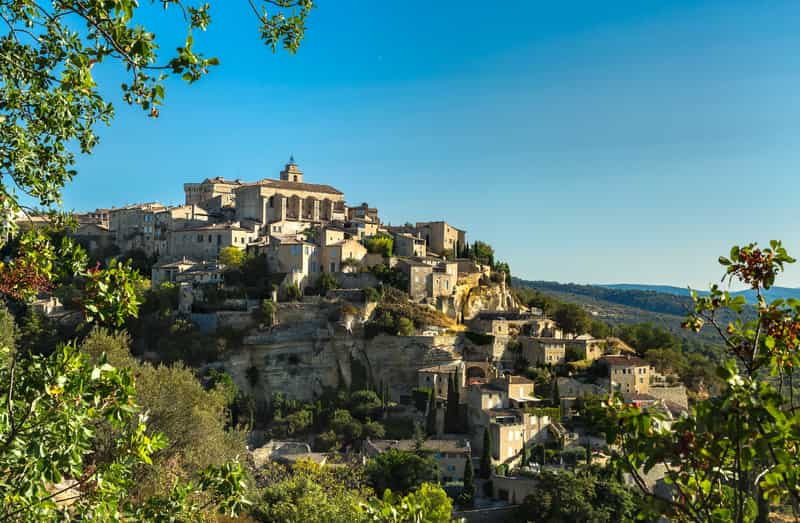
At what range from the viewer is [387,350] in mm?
49531

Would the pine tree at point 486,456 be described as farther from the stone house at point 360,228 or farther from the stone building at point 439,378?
the stone house at point 360,228

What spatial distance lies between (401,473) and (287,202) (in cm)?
3461

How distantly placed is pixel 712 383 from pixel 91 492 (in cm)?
5697

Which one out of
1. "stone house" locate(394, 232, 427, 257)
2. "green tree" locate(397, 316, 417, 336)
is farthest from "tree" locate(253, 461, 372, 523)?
"stone house" locate(394, 232, 427, 257)

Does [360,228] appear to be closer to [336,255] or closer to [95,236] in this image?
[336,255]

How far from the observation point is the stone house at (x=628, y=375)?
160 feet

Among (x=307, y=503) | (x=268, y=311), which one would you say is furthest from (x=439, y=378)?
(x=307, y=503)

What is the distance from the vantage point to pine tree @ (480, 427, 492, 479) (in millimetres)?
38875

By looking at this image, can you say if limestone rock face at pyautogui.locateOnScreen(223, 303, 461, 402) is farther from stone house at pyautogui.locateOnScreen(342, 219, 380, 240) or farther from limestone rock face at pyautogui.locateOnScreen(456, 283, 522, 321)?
stone house at pyautogui.locateOnScreen(342, 219, 380, 240)

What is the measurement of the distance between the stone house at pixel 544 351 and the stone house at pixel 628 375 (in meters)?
2.95

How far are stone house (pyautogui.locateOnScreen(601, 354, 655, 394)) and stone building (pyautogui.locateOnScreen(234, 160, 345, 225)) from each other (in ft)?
95.5

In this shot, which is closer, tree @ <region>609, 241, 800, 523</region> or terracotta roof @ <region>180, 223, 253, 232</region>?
tree @ <region>609, 241, 800, 523</region>

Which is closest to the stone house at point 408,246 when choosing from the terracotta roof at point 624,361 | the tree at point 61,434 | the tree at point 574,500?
the terracotta roof at point 624,361

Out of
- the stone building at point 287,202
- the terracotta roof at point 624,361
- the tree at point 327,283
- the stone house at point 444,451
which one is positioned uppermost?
the stone building at point 287,202
